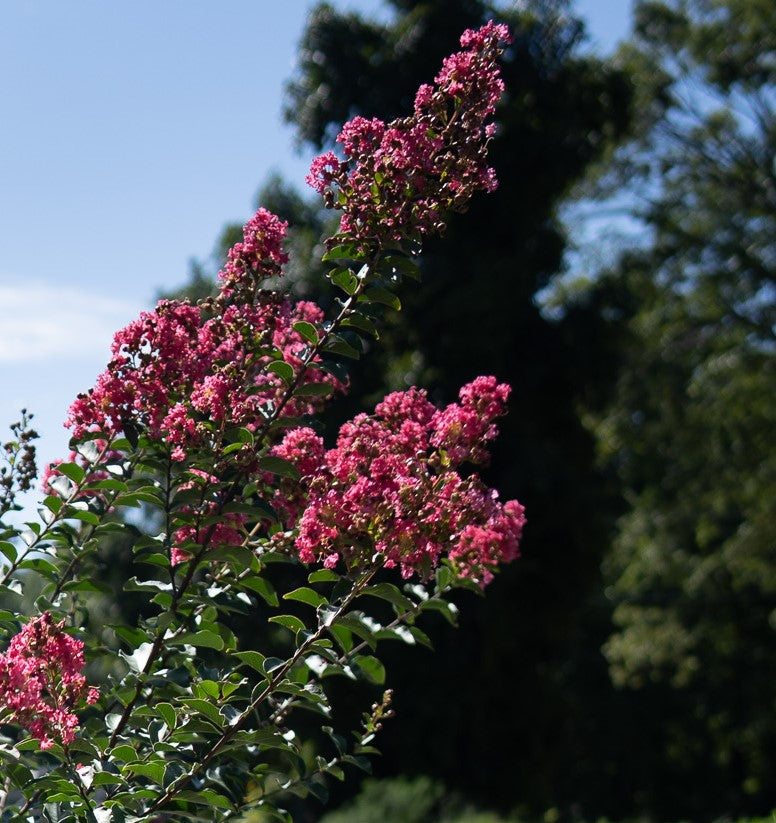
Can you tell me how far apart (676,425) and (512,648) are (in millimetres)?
5241

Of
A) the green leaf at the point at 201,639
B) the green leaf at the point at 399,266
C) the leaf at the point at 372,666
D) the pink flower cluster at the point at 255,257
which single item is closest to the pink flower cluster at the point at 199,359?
the pink flower cluster at the point at 255,257

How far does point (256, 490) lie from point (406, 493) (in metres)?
0.48

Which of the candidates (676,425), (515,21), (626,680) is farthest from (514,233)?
(626,680)

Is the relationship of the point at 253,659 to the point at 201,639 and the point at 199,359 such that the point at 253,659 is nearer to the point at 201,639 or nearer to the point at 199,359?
the point at 201,639

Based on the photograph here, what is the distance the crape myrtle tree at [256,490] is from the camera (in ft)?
7.67

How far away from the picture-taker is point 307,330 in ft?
8.36

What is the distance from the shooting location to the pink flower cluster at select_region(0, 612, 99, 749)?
2.10 m

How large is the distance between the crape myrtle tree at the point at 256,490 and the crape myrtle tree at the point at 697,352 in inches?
502

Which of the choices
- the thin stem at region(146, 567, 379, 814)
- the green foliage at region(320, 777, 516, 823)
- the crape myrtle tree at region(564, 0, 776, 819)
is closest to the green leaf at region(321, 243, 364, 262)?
the thin stem at region(146, 567, 379, 814)

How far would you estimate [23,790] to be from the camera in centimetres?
235

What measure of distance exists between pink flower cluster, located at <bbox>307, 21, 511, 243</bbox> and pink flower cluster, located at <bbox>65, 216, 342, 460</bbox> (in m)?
0.22

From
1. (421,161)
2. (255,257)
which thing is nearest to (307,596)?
(255,257)

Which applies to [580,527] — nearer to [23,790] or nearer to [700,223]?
[700,223]

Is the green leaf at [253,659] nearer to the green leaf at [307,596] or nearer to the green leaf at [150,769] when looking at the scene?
the green leaf at [307,596]
